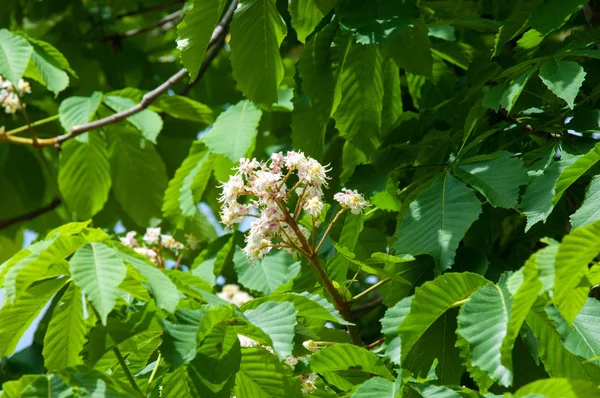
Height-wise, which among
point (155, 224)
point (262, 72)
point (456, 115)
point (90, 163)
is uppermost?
point (262, 72)

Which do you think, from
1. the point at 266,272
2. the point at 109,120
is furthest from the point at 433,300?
the point at 109,120

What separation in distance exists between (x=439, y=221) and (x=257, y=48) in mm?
604

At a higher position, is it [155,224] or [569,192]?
[569,192]

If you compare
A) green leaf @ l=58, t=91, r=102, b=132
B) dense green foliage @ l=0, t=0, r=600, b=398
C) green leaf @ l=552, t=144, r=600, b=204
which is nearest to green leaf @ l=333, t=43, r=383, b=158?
dense green foliage @ l=0, t=0, r=600, b=398

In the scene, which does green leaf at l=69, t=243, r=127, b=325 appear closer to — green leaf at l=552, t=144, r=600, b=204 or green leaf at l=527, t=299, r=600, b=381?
green leaf at l=527, t=299, r=600, b=381

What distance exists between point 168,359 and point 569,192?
1346 millimetres

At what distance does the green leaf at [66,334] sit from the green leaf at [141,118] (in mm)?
1259

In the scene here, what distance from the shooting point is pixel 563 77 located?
1.92m

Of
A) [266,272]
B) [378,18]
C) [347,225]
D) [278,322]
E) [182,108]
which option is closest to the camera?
[278,322]

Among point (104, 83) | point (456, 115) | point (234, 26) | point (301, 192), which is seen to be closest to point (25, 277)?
point (301, 192)

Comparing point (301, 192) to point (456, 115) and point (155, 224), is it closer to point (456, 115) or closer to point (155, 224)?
point (456, 115)

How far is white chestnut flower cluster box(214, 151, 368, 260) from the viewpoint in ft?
5.95

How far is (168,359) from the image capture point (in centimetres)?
157

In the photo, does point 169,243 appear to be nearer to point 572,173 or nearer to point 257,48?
point 257,48
